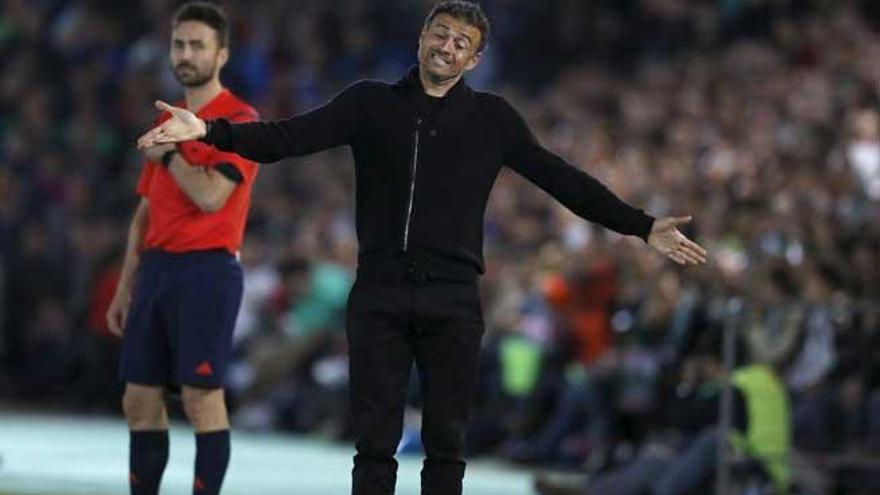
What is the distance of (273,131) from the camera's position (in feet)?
24.9

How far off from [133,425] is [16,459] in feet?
19.0

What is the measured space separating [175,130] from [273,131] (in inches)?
16.1

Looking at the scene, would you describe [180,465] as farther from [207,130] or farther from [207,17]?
[207,130]

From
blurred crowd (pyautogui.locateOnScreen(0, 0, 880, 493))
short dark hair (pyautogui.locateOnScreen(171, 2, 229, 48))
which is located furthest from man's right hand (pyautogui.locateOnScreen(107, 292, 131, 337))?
blurred crowd (pyautogui.locateOnScreen(0, 0, 880, 493))

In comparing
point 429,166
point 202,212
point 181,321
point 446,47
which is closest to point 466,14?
point 446,47

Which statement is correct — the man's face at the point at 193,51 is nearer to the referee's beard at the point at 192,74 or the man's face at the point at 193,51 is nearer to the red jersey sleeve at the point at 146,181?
the referee's beard at the point at 192,74

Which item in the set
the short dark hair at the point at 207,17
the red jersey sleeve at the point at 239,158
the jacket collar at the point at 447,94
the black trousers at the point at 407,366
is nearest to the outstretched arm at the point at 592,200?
the jacket collar at the point at 447,94

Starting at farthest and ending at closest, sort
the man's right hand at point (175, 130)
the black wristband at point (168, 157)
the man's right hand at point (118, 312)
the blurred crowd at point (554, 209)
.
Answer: the blurred crowd at point (554, 209) → the man's right hand at point (118, 312) → the black wristband at point (168, 157) → the man's right hand at point (175, 130)

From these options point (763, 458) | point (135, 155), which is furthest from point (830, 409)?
point (135, 155)

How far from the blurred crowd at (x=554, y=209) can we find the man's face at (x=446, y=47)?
175 inches

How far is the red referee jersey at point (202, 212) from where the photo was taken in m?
8.84

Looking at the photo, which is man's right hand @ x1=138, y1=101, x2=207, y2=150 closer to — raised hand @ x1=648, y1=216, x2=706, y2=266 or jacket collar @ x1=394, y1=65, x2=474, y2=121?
jacket collar @ x1=394, y1=65, x2=474, y2=121

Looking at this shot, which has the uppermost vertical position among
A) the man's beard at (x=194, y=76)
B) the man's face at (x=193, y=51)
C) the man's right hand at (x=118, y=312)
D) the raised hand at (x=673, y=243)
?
the man's face at (x=193, y=51)

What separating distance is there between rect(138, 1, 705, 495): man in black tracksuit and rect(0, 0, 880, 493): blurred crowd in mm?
4231
